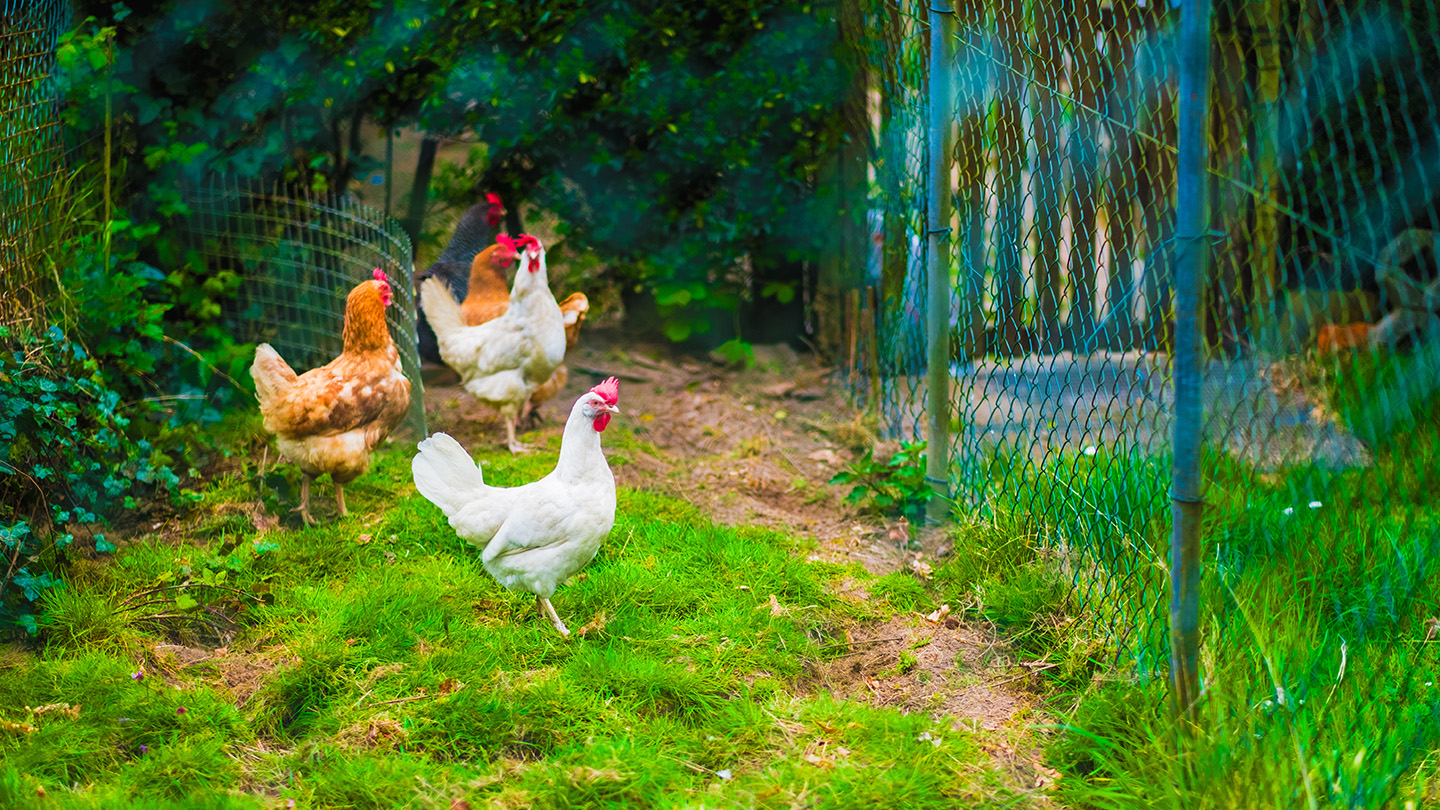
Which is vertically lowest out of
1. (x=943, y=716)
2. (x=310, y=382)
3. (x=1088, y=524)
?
(x=943, y=716)

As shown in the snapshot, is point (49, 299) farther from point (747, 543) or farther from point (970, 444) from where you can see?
point (970, 444)

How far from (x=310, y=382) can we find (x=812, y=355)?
3854 mm

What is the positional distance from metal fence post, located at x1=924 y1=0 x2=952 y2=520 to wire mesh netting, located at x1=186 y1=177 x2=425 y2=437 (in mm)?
2945

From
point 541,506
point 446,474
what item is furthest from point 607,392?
point 446,474

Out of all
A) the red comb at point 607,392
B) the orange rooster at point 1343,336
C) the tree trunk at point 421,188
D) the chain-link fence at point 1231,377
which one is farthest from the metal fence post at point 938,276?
the tree trunk at point 421,188

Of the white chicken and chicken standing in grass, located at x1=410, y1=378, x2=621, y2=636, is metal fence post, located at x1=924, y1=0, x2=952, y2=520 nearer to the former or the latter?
chicken standing in grass, located at x1=410, y1=378, x2=621, y2=636

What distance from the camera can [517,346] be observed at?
15.9 feet

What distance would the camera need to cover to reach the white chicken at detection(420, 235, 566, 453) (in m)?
4.86

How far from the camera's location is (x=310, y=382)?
3775 mm

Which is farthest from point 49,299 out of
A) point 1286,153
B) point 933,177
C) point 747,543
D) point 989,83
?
point 1286,153

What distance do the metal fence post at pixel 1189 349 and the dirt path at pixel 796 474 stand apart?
48 cm

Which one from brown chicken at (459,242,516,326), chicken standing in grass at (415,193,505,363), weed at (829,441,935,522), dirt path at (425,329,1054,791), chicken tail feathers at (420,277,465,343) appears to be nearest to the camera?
dirt path at (425,329,1054,791)

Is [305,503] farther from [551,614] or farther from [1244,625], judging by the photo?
[1244,625]

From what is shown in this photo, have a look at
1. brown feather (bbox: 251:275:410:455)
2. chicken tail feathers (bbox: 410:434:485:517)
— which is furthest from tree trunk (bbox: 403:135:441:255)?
chicken tail feathers (bbox: 410:434:485:517)
